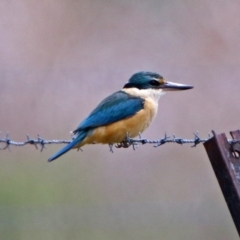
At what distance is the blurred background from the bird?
9.29 ft

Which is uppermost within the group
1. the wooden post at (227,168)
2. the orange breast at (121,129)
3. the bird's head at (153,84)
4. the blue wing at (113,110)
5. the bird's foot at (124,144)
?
the bird's head at (153,84)

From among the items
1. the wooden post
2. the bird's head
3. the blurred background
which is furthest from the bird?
the blurred background

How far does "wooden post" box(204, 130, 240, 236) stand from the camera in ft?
10.3

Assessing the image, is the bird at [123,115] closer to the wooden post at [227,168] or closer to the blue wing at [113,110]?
the blue wing at [113,110]

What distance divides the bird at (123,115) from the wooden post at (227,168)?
1311 mm

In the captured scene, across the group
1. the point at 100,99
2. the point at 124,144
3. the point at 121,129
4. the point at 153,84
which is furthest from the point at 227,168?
the point at 100,99

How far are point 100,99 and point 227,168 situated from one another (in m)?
6.11

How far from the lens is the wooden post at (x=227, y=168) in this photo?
315 centimetres

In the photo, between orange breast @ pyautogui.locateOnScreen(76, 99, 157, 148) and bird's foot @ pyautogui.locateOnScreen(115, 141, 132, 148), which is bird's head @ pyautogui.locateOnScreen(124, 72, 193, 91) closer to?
orange breast @ pyautogui.locateOnScreen(76, 99, 157, 148)

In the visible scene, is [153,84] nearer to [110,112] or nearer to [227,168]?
[110,112]

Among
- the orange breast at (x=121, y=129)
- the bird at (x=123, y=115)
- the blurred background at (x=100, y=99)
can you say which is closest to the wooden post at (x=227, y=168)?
the bird at (x=123, y=115)

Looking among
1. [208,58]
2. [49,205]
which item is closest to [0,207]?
[49,205]

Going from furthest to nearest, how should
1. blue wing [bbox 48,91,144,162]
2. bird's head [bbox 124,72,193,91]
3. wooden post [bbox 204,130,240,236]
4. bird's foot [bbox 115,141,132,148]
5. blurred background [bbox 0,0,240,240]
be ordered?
blurred background [bbox 0,0,240,240], bird's head [bbox 124,72,193,91], bird's foot [bbox 115,141,132,148], blue wing [bbox 48,91,144,162], wooden post [bbox 204,130,240,236]

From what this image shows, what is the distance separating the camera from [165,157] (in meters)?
8.71
